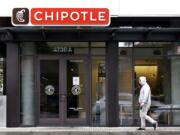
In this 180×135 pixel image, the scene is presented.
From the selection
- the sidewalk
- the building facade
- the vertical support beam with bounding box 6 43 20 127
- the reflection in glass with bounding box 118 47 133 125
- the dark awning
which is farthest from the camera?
the reflection in glass with bounding box 118 47 133 125

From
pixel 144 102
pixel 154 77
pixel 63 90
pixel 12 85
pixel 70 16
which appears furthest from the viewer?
pixel 154 77

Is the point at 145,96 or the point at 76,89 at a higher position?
the point at 76,89

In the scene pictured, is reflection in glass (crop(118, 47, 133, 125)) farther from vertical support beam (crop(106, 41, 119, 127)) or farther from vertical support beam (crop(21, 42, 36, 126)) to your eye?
vertical support beam (crop(21, 42, 36, 126))

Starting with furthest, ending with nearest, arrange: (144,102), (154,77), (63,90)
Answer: (154,77) < (63,90) < (144,102)

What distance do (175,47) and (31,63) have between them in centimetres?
525

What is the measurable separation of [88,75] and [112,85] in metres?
0.96

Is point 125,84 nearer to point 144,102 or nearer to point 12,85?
point 144,102

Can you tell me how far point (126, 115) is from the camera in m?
17.5

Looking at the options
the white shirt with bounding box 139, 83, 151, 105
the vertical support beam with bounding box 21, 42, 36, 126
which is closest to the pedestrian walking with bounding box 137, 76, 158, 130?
the white shirt with bounding box 139, 83, 151, 105

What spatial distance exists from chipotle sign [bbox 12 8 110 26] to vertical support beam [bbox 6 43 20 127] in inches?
55.7

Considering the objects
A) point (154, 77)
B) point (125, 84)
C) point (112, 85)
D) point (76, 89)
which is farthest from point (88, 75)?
point (154, 77)

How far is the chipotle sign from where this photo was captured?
16.2 metres

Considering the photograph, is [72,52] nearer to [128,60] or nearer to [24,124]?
[128,60]

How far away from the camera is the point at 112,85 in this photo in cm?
1725
